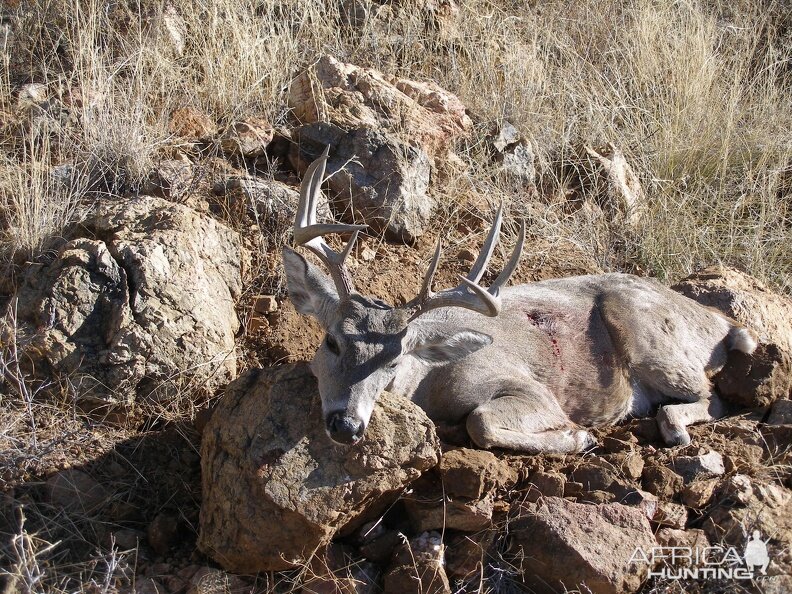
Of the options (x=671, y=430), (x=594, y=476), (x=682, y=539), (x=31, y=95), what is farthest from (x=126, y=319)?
(x=671, y=430)

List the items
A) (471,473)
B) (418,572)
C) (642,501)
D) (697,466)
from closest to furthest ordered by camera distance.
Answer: (418,572), (471,473), (642,501), (697,466)

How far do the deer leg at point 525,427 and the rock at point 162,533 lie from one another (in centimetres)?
169

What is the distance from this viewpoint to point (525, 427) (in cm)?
550

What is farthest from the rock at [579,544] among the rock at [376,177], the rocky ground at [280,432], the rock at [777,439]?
the rock at [376,177]

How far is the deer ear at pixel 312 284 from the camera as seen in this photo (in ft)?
17.0

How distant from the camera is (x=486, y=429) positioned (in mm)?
5246

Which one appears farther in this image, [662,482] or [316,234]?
[662,482]

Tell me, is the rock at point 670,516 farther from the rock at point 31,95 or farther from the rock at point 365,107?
the rock at point 31,95

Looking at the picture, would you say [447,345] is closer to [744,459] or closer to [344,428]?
[344,428]

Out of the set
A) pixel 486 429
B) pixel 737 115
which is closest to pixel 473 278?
pixel 486 429

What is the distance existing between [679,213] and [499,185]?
1.58 metres

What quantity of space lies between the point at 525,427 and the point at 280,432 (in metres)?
1.63

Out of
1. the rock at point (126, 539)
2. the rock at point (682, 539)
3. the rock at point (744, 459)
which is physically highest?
the rock at point (682, 539)

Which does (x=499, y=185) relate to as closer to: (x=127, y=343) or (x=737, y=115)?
(x=737, y=115)
